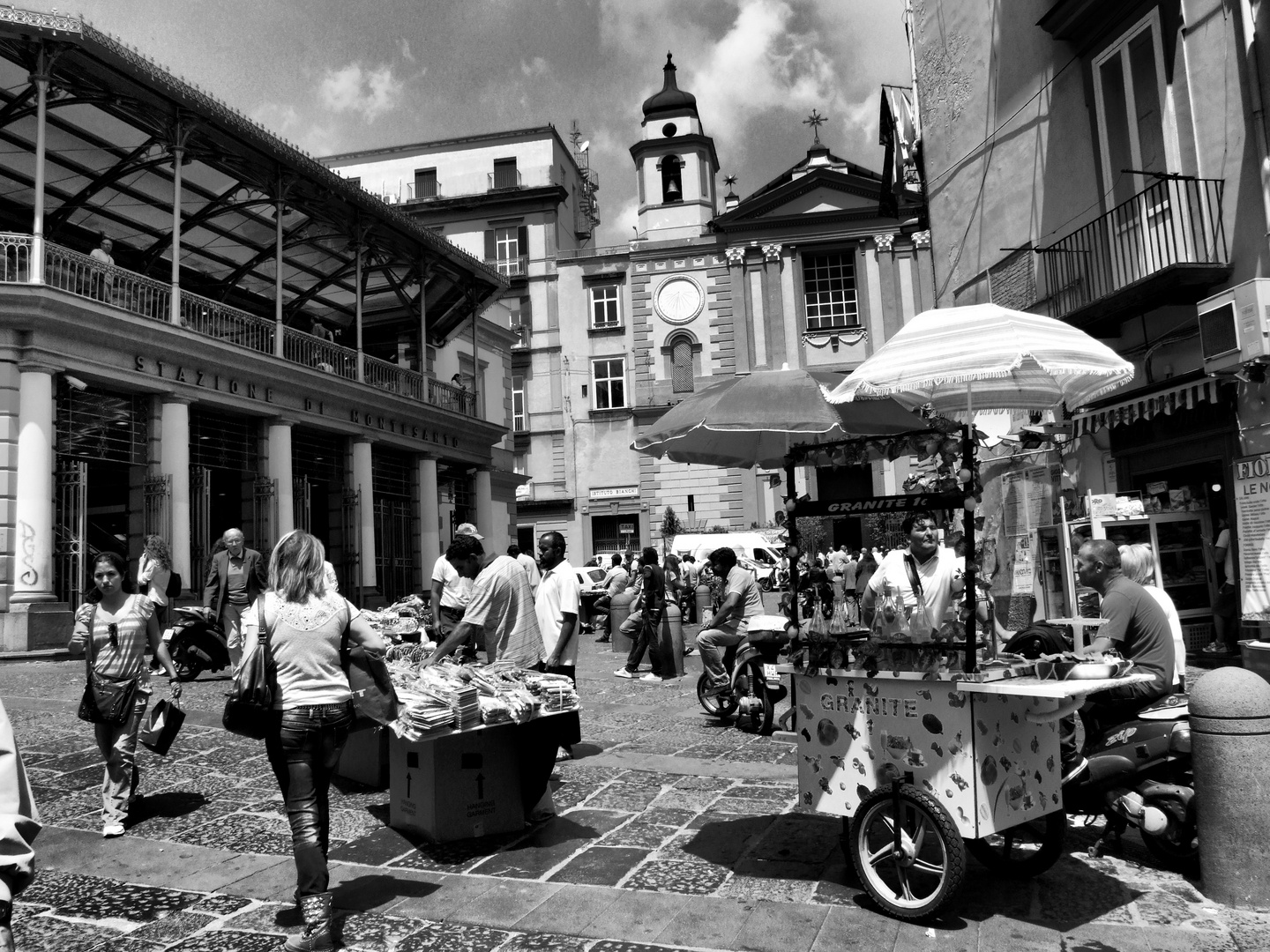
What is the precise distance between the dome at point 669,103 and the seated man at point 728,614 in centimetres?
3682

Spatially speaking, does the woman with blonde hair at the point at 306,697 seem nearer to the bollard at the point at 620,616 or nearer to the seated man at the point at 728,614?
the seated man at the point at 728,614

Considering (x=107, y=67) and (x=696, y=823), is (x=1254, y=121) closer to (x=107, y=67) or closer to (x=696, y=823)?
(x=696, y=823)

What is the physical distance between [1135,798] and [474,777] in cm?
353

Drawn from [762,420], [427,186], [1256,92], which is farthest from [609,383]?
[762,420]

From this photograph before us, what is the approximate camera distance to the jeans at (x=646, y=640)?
1352cm

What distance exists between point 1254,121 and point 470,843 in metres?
9.58

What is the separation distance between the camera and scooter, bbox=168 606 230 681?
12359 mm

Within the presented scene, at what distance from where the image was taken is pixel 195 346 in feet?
54.3

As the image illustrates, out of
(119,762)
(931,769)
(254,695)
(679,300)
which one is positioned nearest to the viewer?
(254,695)

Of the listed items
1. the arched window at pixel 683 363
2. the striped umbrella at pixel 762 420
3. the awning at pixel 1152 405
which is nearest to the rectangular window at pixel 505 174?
the arched window at pixel 683 363

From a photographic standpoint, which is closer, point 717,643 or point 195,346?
point 717,643

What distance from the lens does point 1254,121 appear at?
983 cm

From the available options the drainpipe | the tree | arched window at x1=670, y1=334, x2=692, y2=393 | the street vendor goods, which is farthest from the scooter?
arched window at x1=670, y1=334, x2=692, y2=393

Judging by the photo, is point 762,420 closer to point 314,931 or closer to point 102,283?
point 314,931
